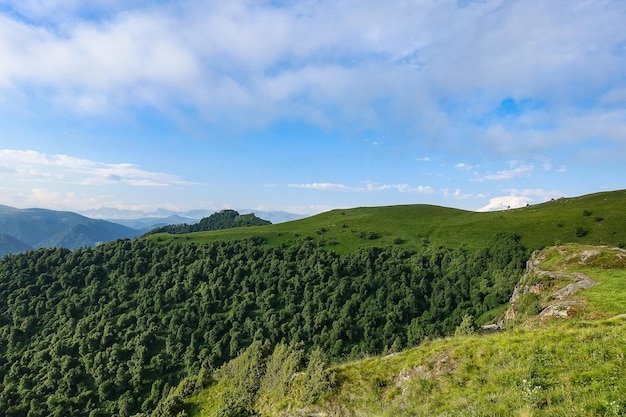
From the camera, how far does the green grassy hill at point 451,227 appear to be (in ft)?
319

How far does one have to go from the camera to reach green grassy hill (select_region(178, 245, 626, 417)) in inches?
474

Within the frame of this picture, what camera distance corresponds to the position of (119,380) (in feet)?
306

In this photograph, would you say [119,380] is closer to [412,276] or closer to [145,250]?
[145,250]

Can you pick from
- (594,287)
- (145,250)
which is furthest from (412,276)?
(145,250)

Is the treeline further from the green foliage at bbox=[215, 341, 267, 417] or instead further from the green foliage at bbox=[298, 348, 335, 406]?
the green foliage at bbox=[298, 348, 335, 406]

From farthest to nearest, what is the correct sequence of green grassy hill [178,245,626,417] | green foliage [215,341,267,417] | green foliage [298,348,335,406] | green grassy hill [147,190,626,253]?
green grassy hill [147,190,626,253] < green foliage [215,341,267,417] < green foliage [298,348,335,406] < green grassy hill [178,245,626,417]

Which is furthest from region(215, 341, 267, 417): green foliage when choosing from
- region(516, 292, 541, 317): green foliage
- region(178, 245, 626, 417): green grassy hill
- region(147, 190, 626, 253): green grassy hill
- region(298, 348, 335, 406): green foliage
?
region(147, 190, 626, 253): green grassy hill

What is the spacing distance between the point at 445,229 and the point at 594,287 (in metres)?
107

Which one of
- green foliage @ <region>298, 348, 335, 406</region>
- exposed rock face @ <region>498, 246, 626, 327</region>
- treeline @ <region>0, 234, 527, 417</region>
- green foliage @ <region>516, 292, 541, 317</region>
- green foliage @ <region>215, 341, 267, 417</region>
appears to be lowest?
treeline @ <region>0, 234, 527, 417</region>

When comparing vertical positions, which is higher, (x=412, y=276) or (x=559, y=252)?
(x=559, y=252)

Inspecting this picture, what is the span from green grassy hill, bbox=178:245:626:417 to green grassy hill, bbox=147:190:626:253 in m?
88.0

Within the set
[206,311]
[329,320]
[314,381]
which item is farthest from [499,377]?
[206,311]

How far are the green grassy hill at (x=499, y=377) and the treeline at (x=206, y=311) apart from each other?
50546 millimetres

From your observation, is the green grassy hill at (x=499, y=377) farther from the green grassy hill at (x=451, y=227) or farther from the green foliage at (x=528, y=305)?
the green grassy hill at (x=451, y=227)
